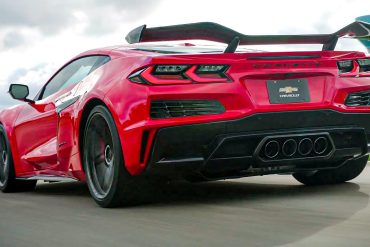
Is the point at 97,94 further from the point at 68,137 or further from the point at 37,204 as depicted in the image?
the point at 37,204

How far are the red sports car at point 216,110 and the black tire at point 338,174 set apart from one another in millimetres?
624

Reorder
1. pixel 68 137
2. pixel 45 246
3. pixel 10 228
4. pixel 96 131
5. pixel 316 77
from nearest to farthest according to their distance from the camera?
1. pixel 45 246
2. pixel 10 228
3. pixel 316 77
4. pixel 96 131
5. pixel 68 137

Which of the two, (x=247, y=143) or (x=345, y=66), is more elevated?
Result: (x=345, y=66)

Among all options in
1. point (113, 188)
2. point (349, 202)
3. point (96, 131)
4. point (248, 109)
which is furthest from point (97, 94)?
point (349, 202)

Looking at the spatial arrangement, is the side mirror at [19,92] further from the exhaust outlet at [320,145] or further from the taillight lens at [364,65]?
the taillight lens at [364,65]

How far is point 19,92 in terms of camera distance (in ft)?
23.5

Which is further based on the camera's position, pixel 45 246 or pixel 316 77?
pixel 316 77

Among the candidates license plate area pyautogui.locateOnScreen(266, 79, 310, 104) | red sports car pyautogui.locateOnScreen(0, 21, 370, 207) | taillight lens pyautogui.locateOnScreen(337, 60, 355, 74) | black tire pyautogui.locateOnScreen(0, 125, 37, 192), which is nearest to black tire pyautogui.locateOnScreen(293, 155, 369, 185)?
red sports car pyautogui.locateOnScreen(0, 21, 370, 207)

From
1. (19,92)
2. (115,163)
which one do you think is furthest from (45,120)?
(115,163)

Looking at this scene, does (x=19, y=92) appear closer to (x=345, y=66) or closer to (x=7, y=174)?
(x=7, y=174)

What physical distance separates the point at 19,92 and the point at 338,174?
3165 millimetres

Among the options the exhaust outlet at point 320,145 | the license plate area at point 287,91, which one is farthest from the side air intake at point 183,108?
the exhaust outlet at point 320,145

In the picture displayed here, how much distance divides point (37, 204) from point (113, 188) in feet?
4.13

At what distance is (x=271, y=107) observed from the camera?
4.80m
